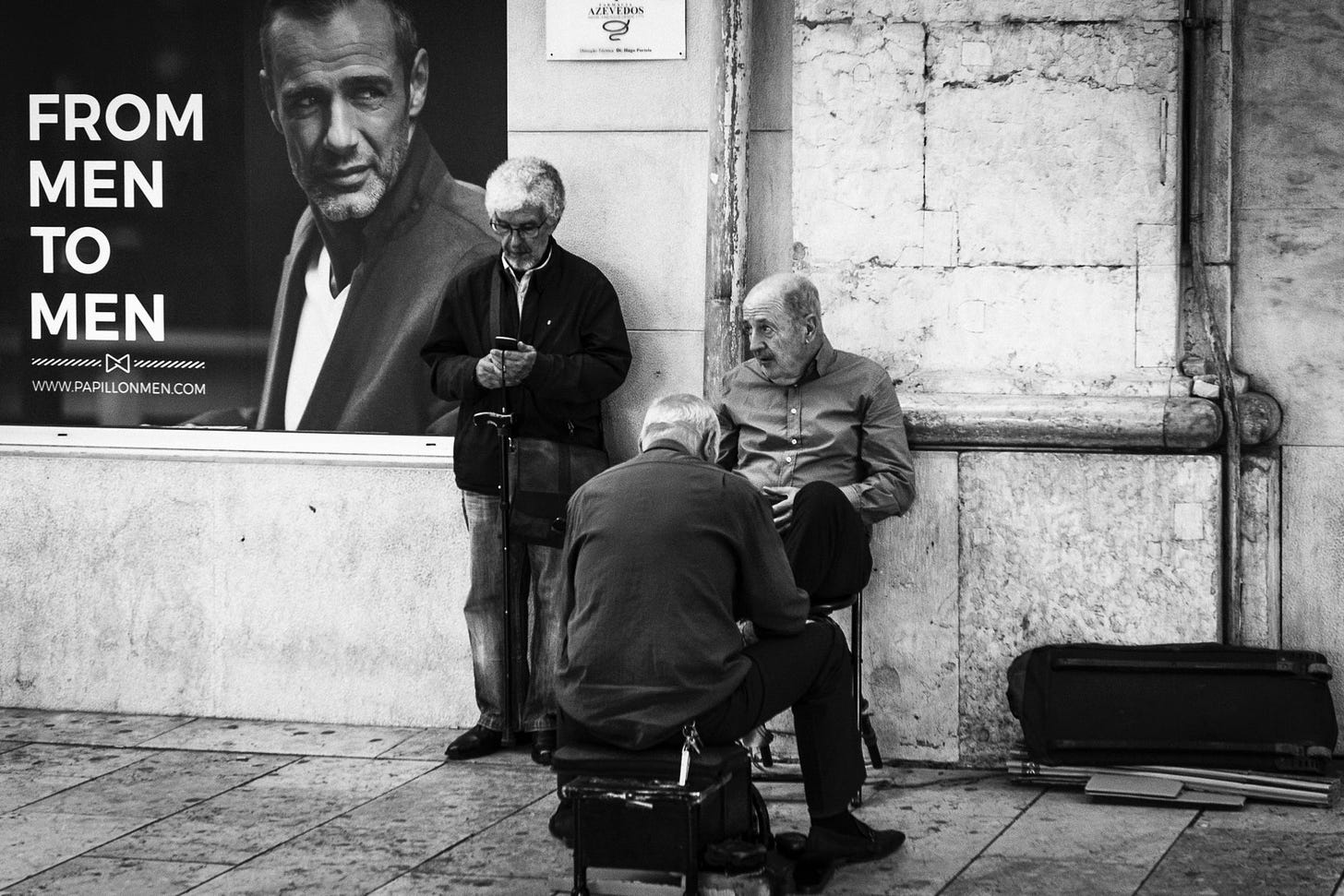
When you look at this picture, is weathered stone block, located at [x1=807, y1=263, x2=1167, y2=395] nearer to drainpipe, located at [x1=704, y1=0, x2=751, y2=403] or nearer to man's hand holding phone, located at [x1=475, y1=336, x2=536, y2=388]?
drainpipe, located at [x1=704, y1=0, x2=751, y2=403]

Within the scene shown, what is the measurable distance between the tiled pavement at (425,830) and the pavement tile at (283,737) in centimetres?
2

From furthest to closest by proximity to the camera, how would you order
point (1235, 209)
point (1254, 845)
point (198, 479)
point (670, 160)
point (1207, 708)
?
point (198, 479)
point (670, 160)
point (1235, 209)
point (1207, 708)
point (1254, 845)

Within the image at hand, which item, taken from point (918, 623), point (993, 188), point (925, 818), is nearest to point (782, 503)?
point (918, 623)

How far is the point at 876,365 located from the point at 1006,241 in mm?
671

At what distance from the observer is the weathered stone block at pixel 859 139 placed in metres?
5.95

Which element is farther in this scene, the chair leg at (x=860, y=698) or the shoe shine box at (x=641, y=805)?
the chair leg at (x=860, y=698)

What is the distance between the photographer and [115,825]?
525cm

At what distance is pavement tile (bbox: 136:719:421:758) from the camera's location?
6250 millimetres

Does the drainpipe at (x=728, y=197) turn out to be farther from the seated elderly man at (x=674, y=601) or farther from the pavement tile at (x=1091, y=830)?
the pavement tile at (x=1091, y=830)

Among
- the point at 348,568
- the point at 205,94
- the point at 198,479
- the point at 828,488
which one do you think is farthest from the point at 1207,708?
the point at 205,94

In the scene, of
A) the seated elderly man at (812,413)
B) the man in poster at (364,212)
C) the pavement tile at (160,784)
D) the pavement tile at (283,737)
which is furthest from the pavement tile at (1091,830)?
the man in poster at (364,212)

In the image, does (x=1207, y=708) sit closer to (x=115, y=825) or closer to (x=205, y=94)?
(x=115, y=825)

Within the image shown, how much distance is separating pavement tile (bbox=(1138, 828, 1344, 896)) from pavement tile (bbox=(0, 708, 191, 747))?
3.69 metres

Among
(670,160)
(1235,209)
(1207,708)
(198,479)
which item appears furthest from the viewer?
(198,479)
